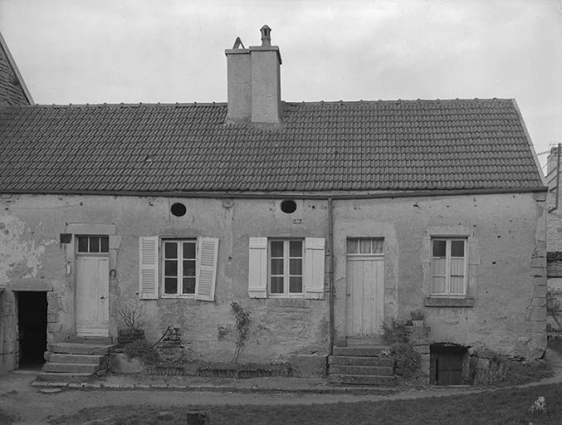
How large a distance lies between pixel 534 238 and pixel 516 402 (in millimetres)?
4567

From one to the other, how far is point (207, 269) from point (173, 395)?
2.98 m

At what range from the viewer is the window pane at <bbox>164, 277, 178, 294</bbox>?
49.2ft

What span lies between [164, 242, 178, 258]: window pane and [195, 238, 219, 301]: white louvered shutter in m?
0.62

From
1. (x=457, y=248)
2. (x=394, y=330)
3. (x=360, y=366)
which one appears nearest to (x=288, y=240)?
(x=394, y=330)

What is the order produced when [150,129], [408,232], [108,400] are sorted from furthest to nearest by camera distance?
1. [150,129]
2. [408,232]
3. [108,400]

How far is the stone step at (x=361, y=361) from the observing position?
44.5ft

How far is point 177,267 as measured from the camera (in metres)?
15.0

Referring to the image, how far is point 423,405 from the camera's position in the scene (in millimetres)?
11391

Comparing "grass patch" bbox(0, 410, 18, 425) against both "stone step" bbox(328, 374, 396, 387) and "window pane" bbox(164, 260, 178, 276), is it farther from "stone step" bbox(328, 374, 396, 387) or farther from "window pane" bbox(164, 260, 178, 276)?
"stone step" bbox(328, 374, 396, 387)

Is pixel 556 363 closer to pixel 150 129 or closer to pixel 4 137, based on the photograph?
pixel 150 129

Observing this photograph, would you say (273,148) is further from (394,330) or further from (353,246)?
(394,330)

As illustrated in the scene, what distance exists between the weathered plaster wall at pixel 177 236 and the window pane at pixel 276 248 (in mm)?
306

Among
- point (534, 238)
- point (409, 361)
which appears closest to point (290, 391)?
point (409, 361)

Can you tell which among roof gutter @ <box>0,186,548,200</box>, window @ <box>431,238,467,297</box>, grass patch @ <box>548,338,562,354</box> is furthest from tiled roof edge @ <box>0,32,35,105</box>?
grass patch @ <box>548,338,562,354</box>
